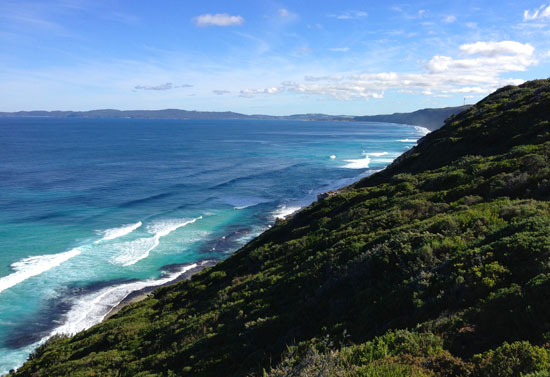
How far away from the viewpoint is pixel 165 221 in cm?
4759

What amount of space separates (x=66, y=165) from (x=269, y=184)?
49.4 meters

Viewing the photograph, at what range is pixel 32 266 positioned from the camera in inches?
1351

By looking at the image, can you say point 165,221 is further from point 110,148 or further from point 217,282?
point 110,148

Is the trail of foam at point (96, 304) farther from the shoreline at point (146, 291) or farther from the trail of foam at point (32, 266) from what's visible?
the trail of foam at point (32, 266)

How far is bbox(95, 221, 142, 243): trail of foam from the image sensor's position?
138ft

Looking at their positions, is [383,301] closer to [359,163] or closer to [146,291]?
[146,291]

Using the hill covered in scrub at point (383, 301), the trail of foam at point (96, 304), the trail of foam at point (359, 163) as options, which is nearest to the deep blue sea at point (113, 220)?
the trail of foam at point (96, 304)

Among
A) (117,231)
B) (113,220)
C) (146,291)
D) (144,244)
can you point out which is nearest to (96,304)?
(146,291)

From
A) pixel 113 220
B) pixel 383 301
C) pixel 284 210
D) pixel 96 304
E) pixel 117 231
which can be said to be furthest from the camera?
pixel 284 210

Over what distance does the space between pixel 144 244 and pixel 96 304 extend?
465 inches

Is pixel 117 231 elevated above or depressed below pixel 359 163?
below

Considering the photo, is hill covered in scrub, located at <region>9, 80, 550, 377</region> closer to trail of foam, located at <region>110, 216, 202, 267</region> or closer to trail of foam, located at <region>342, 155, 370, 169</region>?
trail of foam, located at <region>110, 216, 202, 267</region>

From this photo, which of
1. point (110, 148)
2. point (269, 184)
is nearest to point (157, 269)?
point (269, 184)

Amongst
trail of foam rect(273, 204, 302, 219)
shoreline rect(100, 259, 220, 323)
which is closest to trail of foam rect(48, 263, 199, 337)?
shoreline rect(100, 259, 220, 323)
